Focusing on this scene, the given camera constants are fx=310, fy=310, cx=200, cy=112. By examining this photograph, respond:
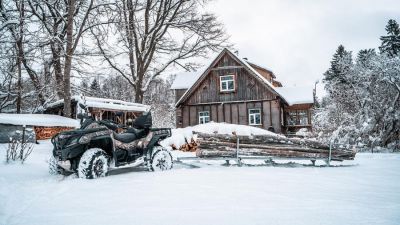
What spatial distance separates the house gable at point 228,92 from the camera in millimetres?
22719

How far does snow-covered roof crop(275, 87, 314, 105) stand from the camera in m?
22.8

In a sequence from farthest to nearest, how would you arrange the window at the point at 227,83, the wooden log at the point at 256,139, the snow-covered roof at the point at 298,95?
the window at the point at 227,83, the snow-covered roof at the point at 298,95, the wooden log at the point at 256,139

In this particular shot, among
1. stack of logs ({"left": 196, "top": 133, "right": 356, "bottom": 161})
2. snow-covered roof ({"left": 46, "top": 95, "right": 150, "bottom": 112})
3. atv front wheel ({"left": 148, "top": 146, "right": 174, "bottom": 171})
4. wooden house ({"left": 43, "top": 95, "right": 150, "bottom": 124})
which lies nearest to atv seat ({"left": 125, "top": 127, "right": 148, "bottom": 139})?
atv front wheel ({"left": 148, "top": 146, "right": 174, "bottom": 171})

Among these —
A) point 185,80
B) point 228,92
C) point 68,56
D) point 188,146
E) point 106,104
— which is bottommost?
point 188,146

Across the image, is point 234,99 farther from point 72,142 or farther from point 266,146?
point 72,142

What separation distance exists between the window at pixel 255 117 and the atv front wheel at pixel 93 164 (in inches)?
705

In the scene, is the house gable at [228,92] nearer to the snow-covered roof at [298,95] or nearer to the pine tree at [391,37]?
the snow-covered roof at [298,95]

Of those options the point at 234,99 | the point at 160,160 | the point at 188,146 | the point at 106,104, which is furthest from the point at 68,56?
the point at 234,99

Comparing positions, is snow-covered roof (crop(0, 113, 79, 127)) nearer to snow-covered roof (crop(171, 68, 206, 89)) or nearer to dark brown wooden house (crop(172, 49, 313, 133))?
dark brown wooden house (crop(172, 49, 313, 133))

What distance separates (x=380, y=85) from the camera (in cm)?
1706

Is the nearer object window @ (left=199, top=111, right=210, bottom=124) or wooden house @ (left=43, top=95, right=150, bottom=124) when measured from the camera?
wooden house @ (left=43, top=95, right=150, bottom=124)

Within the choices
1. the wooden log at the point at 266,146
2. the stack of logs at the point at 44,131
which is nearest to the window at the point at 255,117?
the stack of logs at the point at 44,131

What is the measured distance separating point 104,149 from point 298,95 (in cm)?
1992

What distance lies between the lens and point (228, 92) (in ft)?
77.0
